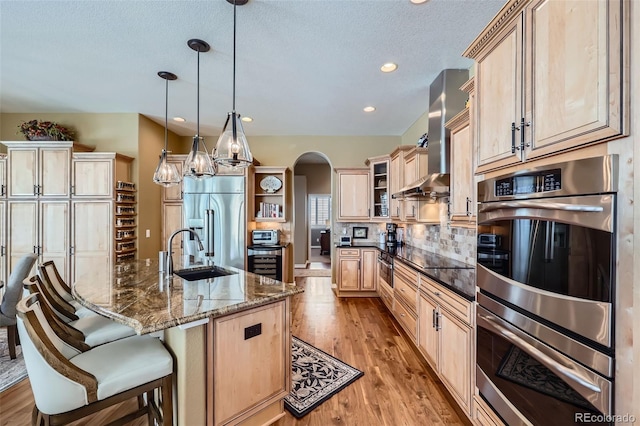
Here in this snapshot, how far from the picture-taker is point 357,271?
4.72 metres

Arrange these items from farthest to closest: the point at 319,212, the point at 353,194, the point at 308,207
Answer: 1. the point at 319,212
2. the point at 308,207
3. the point at 353,194

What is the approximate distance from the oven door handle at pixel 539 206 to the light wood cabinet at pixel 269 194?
13.2 feet

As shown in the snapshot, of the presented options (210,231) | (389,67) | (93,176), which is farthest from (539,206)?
(93,176)

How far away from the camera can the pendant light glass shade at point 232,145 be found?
2.13 m

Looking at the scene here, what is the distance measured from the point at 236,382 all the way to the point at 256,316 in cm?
39

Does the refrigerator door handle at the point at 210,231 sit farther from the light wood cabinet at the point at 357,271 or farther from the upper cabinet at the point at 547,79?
the upper cabinet at the point at 547,79

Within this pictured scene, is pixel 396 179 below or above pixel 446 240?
above

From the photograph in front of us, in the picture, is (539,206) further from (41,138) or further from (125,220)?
(41,138)

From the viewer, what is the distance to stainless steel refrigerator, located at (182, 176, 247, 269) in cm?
463

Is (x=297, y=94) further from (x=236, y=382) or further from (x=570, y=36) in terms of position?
(x=236, y=382)

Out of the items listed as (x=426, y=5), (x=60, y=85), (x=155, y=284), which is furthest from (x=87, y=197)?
(x=426, y=5)

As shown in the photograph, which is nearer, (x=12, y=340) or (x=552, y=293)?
(x=552, y=293)

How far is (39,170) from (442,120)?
534 cm

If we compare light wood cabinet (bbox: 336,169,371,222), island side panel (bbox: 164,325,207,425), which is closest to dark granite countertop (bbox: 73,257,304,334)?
island side panel (bbox: 164,325,207,425)
